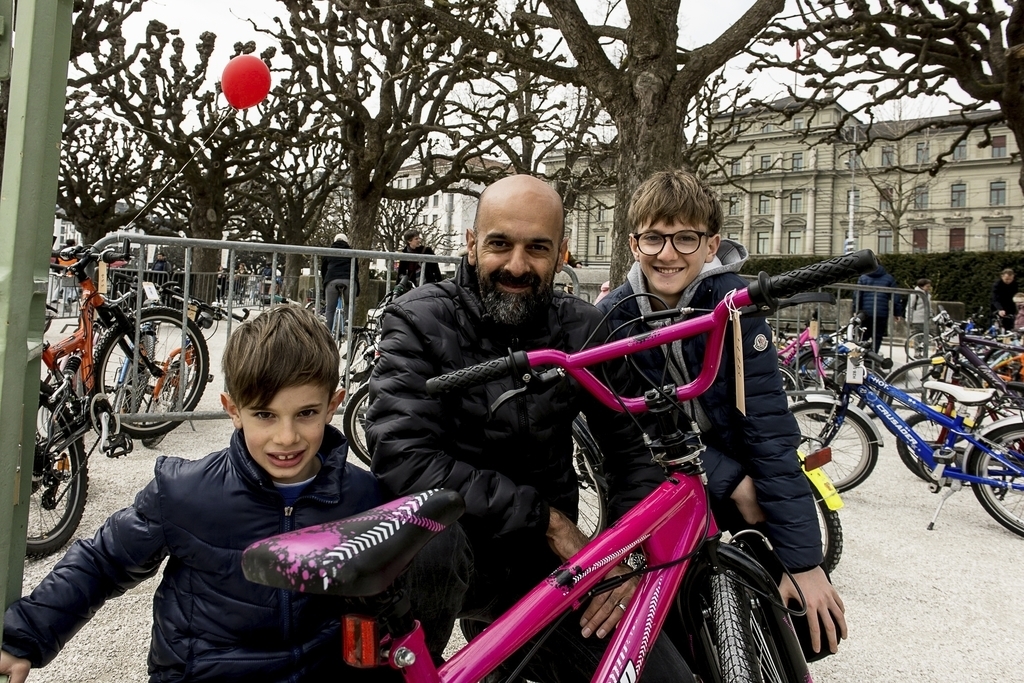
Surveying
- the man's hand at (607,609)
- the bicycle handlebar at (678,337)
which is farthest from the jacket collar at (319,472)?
the man's hand at (607,609)

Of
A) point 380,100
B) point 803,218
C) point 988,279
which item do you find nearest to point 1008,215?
point 803,218

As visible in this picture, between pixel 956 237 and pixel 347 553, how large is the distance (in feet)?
231

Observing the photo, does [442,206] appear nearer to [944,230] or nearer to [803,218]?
[803,218]

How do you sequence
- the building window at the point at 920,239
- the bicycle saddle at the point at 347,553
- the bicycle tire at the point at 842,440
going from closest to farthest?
the bicycle saddle at the point at 347,553, the bicycle tire at the point at 842,440, the building window at the point at 920,239

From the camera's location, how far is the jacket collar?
146 cm

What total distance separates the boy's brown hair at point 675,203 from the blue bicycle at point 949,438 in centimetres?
287

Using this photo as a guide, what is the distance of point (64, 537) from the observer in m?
3.17

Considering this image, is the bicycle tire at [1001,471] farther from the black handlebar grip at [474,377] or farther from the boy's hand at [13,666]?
the boy's hand at [13,666]

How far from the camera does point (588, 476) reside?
3586 mm

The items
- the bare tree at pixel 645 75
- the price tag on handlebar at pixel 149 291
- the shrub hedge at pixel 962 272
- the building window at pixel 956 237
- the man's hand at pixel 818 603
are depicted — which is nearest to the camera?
the man's hand at pixel 818 603

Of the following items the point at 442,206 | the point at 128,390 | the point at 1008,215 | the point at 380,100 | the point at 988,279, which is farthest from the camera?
the point at 442,206

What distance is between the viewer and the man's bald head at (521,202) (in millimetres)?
1809

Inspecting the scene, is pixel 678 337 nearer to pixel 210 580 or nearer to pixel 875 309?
pixel 210 580

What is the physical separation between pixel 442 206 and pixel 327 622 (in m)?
80.9
